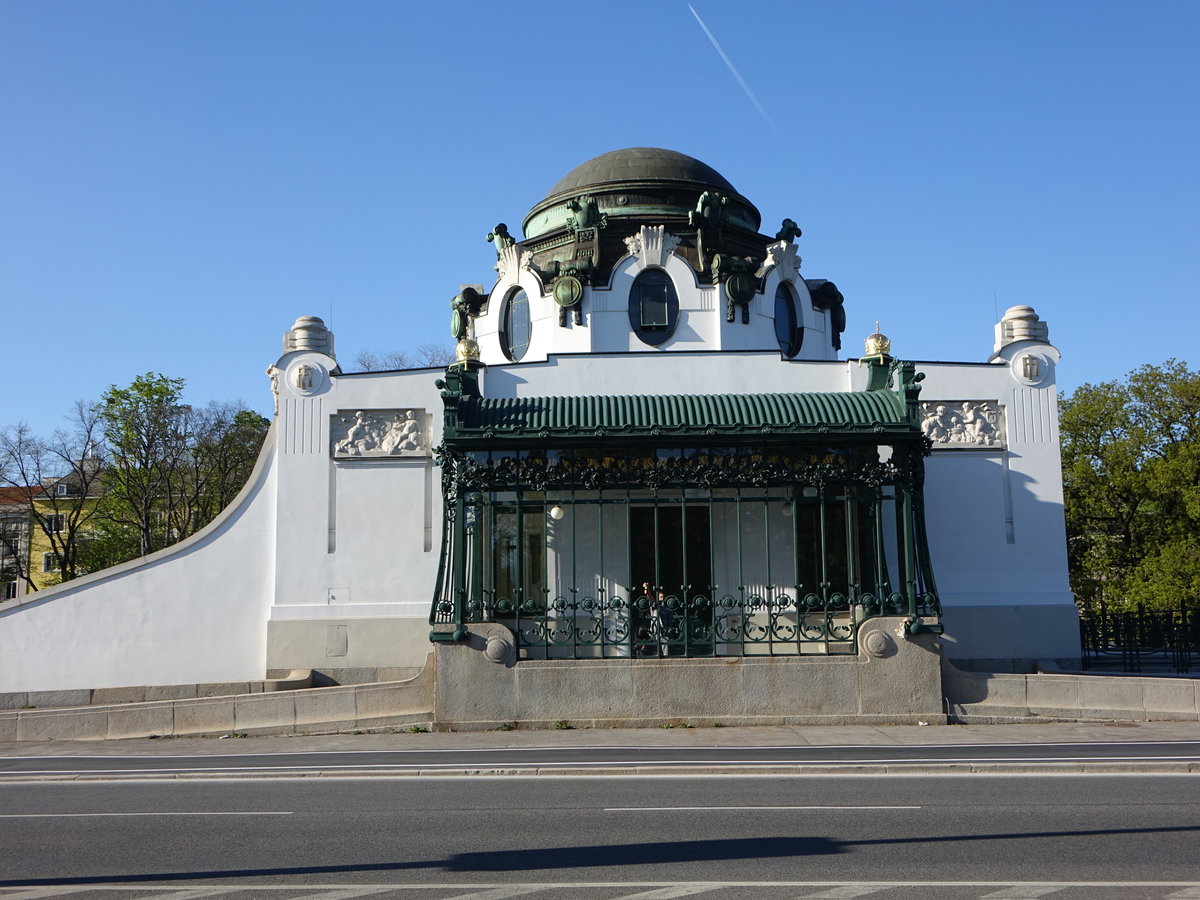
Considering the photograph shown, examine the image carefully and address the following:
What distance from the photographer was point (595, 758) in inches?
549

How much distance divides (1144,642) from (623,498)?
1306 cm

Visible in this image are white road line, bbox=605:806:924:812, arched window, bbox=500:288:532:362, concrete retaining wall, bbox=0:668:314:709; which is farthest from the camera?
arched window, bbox=500:288:532:362

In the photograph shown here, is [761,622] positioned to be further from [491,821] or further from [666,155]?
[666,155]

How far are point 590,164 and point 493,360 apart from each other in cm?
574

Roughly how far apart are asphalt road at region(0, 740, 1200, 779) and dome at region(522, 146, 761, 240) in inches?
589

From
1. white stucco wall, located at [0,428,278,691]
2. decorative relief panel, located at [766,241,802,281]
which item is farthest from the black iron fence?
white stucco wall, located at [0,428,278,691]

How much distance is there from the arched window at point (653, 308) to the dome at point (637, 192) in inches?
58.2

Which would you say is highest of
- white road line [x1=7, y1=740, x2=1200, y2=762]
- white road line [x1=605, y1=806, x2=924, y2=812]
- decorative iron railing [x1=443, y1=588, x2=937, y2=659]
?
decorative iron railing [x1=443, y1=588, x2=937, y2=659]

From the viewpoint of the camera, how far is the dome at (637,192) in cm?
2702

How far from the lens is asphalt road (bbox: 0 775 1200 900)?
7.52 m

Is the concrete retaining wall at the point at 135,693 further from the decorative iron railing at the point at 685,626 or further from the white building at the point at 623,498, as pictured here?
the decorative iron railing at the point at 685,626

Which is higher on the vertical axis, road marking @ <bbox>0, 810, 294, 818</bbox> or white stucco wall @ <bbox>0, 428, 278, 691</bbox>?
white stucco wall @ <bbox>0, 428, 278, 691</bbox>

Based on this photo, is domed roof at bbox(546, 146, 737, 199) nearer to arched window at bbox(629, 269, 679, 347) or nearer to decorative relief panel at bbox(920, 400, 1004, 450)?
arched window at bbox(629, 269, 679, 347)

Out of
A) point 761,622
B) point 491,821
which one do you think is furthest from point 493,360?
point 491,821
